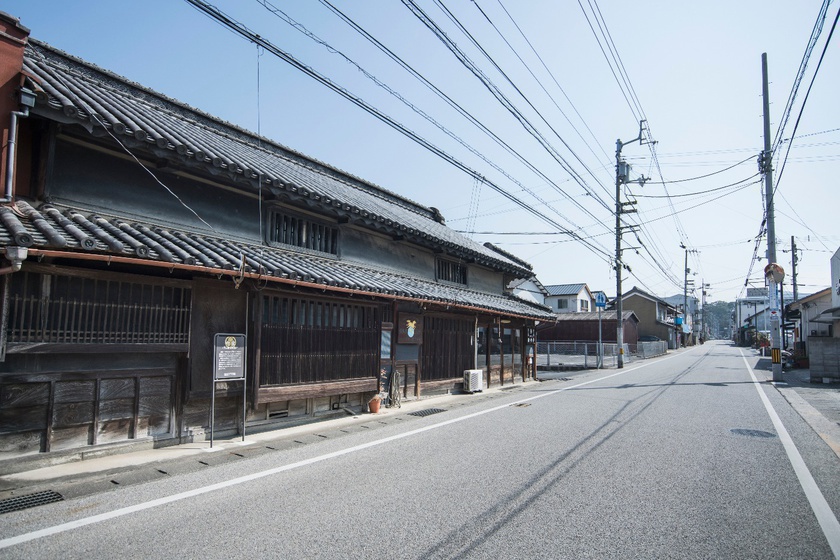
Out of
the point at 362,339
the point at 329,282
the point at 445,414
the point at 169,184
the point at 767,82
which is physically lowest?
the point at 445,414

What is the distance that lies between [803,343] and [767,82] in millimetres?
17696

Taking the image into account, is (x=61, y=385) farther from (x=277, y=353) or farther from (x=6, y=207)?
(x=277, y=353)

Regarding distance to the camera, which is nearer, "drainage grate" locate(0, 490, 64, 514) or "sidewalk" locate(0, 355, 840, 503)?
"drainage grate" locate(0, 490, 64, 514)

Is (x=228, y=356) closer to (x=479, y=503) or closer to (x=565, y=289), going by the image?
(x=479, y=503)

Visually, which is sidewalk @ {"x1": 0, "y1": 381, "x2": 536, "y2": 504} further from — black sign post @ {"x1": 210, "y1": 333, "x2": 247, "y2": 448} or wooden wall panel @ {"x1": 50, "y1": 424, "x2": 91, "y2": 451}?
black sign post @ {"x1": 210, "y1": 333, "x2": 247, "y2": 448}

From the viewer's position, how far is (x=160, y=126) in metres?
9.09

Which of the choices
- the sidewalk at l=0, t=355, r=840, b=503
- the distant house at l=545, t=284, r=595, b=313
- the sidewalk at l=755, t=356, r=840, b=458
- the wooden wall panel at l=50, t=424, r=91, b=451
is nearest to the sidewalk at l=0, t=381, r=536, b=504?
the sidewalk at l=0, t=355, r=840, b=503

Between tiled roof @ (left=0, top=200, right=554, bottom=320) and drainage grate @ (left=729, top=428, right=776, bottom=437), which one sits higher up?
tiled roof @ (left=0, top=200, right=554, bottom=320)

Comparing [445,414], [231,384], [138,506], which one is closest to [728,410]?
[445,414]

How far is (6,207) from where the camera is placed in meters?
6.07

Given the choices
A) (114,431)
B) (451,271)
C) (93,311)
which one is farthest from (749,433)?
(93,311)

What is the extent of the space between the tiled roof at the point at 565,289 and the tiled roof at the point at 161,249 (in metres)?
45.5

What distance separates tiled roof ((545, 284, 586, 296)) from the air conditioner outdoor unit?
39.3 metres

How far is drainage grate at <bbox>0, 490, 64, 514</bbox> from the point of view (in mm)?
4941
